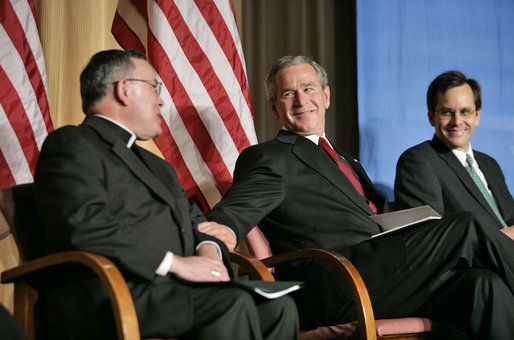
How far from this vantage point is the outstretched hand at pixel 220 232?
2300 millimetres

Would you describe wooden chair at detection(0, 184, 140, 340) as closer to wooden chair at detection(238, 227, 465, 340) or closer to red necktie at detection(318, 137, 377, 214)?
wooden chair at detection(238, 227, 465, 340)

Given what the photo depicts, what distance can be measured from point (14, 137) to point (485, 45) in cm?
300

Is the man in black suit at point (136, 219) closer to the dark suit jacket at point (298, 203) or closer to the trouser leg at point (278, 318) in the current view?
the trouser leg at point (278, 318)

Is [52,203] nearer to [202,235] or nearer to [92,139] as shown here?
[92,139]

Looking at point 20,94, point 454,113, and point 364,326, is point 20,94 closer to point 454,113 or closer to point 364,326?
point 364,326

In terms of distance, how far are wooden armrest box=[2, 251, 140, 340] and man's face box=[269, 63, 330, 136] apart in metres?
1.52

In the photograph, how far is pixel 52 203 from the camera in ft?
5.83

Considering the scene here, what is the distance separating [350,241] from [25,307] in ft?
4.40

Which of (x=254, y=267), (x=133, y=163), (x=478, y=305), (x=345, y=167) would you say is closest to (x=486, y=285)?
(x=478, y=305)

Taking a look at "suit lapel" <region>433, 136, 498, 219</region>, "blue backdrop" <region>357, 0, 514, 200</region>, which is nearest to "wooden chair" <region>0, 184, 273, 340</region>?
"suit lapel" <region>433, 136, 498, 219</region>

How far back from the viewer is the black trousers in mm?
2311

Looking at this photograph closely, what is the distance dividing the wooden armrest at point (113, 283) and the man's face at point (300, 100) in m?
1.52

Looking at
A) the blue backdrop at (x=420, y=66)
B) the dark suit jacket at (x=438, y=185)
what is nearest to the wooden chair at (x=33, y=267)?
the dark suit jacket at (x=438, y=185)

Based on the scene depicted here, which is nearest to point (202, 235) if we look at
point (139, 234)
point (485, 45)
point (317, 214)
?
point (139, 234)
